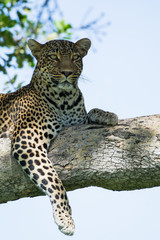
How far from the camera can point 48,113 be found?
7934 millimetres

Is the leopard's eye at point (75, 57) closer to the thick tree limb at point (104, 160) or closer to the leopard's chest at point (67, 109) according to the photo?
the leopard's chest at point (67, 109)

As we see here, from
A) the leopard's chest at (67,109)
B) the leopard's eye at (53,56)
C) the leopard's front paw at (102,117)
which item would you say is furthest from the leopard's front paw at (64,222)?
the leopard's eye at (53,56)

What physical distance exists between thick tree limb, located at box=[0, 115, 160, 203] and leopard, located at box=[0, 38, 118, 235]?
158 millimetres

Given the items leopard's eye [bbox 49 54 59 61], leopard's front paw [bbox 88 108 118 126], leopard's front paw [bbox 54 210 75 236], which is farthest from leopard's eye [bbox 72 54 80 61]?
leopard's front paw [bbox 54 210 75 236]

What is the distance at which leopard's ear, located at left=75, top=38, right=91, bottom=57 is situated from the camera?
874 cm

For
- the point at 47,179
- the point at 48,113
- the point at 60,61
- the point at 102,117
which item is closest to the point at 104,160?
the point at 47,179

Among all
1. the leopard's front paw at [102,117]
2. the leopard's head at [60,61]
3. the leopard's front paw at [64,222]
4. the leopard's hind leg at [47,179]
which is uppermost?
the leopard's head at [60,61]

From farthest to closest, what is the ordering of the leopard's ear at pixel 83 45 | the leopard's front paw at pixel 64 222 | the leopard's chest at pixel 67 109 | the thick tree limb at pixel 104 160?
1. the leopard's ear at pixel 83 45
2. the leopard's chest at pixel 67 109
3. the leopard's front paw at pixel 64 222
4. the thick tree limb at pixel 104 160

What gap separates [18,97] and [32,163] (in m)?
1.88

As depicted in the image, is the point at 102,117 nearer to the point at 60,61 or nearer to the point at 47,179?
the point at 60,61

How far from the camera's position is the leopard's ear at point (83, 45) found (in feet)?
28.7

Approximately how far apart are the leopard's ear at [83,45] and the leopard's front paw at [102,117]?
3.77ft

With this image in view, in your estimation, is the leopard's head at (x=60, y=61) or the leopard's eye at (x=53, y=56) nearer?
the leopard's head at (x=60, y=61)

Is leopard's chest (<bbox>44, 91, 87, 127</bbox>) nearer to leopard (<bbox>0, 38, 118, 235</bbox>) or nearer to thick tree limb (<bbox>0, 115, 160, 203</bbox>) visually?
leopard (<bbox>0, 38, 118, 235</bbox>)
